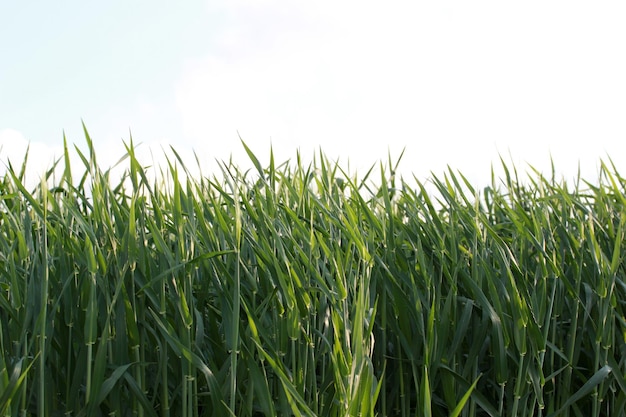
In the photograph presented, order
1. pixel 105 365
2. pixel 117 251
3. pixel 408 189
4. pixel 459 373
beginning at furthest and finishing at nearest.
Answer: pixel 408 189
pixel 459 373
pixel 117 251
pixel 105 365

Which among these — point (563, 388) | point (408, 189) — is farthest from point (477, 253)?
point (563, 388)

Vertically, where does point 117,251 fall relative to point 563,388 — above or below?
above

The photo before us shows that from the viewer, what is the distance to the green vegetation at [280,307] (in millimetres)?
1554

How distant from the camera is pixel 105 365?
1527mm

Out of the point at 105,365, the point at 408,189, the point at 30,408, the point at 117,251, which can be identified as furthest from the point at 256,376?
the point at 408,189

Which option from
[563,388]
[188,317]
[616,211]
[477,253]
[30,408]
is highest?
[616,211]

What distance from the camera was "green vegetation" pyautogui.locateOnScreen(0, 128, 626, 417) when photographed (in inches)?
61.2

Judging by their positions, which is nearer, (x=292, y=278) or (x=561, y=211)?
(x=292, y=278)

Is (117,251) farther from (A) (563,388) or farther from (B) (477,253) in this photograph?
(A) (563,388)

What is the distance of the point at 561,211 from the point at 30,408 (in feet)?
5.65

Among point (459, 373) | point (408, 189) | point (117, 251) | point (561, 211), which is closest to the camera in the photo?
point (117, 251)

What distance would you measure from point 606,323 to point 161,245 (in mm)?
1310

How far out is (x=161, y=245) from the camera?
5.26ft

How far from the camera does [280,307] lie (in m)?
1.59
